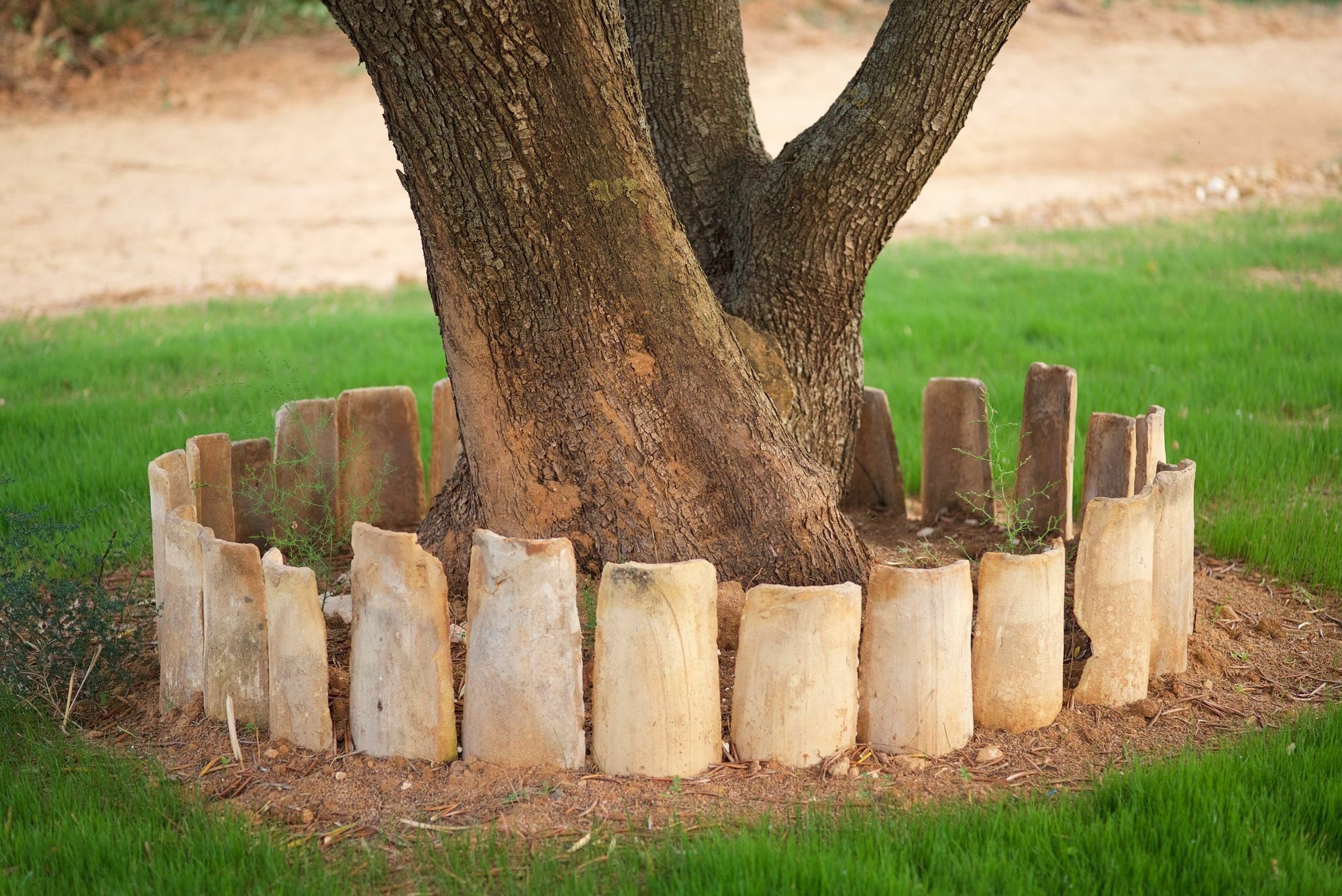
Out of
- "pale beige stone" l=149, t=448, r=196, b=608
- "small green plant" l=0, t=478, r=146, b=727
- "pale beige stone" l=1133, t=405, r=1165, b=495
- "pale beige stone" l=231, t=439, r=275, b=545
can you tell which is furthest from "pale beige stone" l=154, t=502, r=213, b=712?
"pale beige stone" l=1133, t=405, r=1165, b=495

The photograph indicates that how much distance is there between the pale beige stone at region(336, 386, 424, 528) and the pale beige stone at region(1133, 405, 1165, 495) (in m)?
2.11

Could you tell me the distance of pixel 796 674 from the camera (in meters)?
2.42

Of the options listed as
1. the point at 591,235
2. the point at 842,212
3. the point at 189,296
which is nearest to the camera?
the point at 591,235

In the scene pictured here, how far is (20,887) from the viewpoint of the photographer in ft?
6.89

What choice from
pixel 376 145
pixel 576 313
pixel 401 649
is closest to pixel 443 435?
pixel 576 313

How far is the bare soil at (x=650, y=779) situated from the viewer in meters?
2.32

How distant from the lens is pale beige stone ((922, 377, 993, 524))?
12.7 ft

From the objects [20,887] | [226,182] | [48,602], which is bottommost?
[20,887]

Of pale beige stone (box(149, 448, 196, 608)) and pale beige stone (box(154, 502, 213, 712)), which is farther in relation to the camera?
pale beige stone (box(149, 448, 196, 608))

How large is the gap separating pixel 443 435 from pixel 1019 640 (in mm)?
2047

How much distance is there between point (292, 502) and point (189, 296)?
17.6 feet

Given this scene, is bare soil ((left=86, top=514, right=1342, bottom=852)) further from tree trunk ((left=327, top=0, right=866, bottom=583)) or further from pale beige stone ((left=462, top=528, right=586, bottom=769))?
tree trunk ((left=327, top=0, right=866, bottom=583))

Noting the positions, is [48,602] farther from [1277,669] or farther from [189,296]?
[189,296]

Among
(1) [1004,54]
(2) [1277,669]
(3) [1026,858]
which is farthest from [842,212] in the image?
(1) [1004,54]
